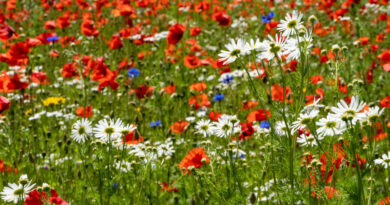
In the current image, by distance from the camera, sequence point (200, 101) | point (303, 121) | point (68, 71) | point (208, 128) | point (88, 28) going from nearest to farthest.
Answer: point (303, 121)
point (208, 128)
point (200, 101)
point (68, 71)
point (88, 28)

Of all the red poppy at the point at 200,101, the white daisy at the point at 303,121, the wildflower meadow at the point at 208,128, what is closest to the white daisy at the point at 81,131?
the wildflower meadow at the point at 208,128

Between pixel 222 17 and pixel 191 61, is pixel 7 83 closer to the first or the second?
pixel 191 61

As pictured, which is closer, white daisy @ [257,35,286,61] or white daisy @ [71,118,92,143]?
white daisy @ [257,35,286,61]

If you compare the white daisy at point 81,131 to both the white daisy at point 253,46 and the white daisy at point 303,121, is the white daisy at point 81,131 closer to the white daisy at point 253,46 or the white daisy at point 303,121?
the white daisy at point 253,46

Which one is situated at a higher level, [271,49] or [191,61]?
[191,61]

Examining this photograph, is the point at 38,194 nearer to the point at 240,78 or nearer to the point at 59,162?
the point at 59,162

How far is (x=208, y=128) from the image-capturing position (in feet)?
7.40

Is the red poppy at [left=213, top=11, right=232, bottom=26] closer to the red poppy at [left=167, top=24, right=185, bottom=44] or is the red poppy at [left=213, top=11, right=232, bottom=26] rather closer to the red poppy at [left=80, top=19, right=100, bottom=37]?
the red poppy at [left=167, top=24, right=185, bottom=44]

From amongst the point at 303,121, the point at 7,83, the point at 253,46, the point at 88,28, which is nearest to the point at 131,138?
the point at 7,83

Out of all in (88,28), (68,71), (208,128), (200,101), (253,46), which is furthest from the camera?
(88,28)

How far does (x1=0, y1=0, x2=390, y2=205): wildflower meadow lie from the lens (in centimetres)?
150

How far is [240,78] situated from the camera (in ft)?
12.8

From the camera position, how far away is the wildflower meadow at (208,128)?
4.92ft

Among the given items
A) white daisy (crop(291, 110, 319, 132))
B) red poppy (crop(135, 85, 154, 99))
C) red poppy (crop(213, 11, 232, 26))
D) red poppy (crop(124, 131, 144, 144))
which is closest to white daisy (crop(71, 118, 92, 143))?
red poppy (crop(124, 131, 144, 144))
